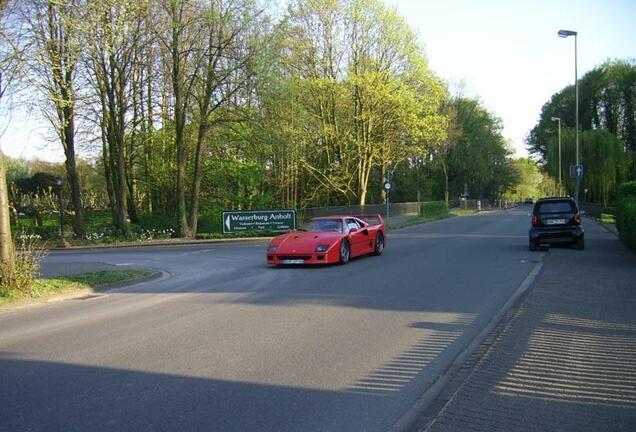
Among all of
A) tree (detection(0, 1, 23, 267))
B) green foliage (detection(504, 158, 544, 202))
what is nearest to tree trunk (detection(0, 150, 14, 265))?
tree (detection(0, 1, 23, 267))

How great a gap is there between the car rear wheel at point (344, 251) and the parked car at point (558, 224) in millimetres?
6348

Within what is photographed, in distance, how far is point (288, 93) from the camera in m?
31.8

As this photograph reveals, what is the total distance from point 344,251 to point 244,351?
374 inches

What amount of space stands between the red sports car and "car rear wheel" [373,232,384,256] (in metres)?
0.16

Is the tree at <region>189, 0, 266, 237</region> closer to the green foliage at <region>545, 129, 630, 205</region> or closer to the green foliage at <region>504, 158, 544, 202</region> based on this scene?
the green foliage at <region>545, 129, 630, 205</region>

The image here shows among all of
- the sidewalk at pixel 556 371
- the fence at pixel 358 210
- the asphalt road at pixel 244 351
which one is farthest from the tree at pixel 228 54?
the sidewalk at pixel 556 371

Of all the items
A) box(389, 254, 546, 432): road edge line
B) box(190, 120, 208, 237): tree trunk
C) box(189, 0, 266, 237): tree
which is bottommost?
box(389, 254, 546, 432): road edge line

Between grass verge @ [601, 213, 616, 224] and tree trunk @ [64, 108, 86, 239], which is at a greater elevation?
tree trunk @ [64, 108, 86, 239]

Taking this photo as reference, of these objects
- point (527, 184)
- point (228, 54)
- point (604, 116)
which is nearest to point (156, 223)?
point (228, 54)

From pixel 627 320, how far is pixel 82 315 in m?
8.23

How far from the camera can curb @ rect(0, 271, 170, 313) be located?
36.0 feet

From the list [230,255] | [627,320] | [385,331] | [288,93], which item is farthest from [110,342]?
[288,93]

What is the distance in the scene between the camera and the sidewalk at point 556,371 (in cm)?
453

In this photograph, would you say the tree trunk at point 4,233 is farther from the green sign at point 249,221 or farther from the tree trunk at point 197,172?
the tree trunk at point 197,172
